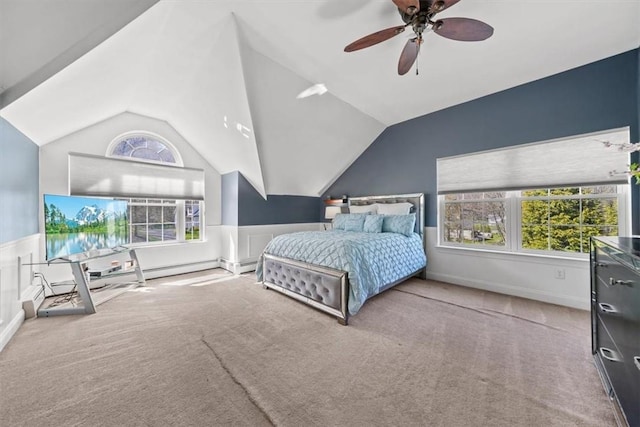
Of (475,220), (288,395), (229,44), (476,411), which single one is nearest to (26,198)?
(229,44)

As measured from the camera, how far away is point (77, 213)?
3076 millimetres

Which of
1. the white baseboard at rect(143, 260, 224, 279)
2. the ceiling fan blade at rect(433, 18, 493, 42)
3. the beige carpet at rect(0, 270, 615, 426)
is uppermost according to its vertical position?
the ceiling fan blade at rect(433, 18, 493, 42)

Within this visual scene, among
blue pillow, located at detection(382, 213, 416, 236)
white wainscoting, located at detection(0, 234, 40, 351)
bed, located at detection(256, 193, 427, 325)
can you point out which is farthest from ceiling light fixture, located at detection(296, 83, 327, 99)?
white wainscoting, located at detection(0, 234, 40, 351)

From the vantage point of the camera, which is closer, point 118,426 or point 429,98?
point 118,426

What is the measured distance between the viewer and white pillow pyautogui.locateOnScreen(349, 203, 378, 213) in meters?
4.68

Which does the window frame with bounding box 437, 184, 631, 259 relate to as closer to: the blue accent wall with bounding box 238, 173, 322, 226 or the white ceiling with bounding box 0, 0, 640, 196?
the white ceiling with bounding box 0, 0, 640, 196

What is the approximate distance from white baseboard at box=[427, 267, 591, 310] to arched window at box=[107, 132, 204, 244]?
459cm

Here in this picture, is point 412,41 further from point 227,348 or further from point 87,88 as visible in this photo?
point 87,88

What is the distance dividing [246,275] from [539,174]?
187 inches

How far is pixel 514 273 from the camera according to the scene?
3363 millimetres

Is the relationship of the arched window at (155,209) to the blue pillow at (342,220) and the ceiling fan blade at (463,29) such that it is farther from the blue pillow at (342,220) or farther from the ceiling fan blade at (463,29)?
the ceiling fan blade at (463,29)

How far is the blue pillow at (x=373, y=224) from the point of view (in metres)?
4.03

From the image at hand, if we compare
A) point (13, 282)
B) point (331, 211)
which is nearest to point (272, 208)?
point (331, 211)

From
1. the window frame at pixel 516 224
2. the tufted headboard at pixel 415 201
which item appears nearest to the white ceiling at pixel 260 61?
the tufted headboard at pixel 415 201
